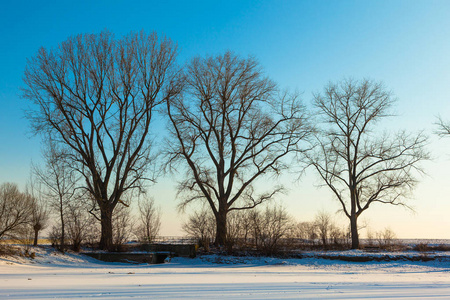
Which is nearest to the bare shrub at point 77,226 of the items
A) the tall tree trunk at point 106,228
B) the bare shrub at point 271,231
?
the tall tree trunk at point 106,228

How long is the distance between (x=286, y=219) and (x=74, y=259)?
11.1 m

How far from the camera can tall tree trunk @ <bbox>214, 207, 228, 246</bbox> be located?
2503cm

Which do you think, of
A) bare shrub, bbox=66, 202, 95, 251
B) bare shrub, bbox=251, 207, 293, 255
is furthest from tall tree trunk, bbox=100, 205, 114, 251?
bare shrub, bbox=251, 207, 293, 255

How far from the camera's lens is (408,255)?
20156 mm

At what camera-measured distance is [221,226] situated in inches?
1007

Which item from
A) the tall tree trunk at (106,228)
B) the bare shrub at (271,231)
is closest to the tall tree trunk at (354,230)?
the bare shrub at (271,231)

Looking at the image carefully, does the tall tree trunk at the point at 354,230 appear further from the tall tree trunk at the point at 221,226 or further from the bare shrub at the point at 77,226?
the bare shrub at the point at 77,226

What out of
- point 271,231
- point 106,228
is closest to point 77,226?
point 106,228

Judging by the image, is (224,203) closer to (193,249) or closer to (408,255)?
(193,249)

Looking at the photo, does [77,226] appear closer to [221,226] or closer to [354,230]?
[221,226]

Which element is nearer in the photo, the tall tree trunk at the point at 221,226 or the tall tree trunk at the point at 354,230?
the tall tree trunk at the point at 221,226

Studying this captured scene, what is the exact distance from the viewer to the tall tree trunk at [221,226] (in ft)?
82.1

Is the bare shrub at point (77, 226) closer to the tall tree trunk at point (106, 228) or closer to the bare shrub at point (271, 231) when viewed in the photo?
the tall tree trunk at point (106, 228)

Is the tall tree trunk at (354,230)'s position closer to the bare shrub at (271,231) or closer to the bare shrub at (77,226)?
the bare shrub at (271,231)
